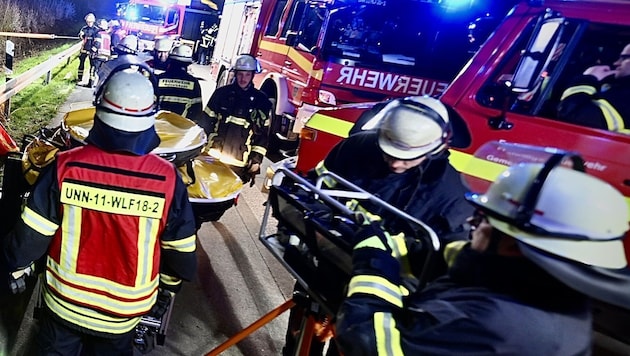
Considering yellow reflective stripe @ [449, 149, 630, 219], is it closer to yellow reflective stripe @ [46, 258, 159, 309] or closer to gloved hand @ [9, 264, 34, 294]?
yellow reflective stripe @ [46, 258, 159, 309]

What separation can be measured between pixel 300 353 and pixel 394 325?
111 centimetres

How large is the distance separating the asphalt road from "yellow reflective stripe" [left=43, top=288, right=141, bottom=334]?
88 centimetres

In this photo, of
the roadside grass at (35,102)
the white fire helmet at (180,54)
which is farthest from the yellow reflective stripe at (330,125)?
the roadside grass at (35,102)

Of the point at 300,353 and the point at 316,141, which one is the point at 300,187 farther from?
the point at 316,141

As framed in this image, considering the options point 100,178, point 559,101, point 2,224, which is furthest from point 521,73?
point 2,224

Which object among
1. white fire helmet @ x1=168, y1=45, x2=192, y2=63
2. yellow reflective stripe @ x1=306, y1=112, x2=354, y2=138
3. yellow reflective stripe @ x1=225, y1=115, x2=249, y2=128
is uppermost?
white fire helmet @ x1=168, y1=45, x2=192, y2=63

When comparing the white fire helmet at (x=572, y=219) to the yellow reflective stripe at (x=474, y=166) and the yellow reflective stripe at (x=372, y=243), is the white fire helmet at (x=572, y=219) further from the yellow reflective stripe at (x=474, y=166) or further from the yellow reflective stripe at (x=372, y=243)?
the yellow reflective stripe at (x=474, y=166)

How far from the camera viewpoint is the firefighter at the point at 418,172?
2.11 meters

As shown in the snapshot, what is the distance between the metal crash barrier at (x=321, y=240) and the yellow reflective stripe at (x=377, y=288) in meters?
0.22

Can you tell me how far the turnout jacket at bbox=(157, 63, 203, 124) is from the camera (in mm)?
4605

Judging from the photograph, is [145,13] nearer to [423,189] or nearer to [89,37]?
[89,37]

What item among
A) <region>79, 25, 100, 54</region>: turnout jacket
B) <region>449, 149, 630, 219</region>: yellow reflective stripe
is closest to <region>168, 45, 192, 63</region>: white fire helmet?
<region>449, 149, 630, 219</region>: yellow reflective stripe

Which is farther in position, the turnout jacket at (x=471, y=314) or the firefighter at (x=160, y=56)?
the firefighter at (x=160, y=56)

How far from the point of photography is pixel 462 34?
593cm
